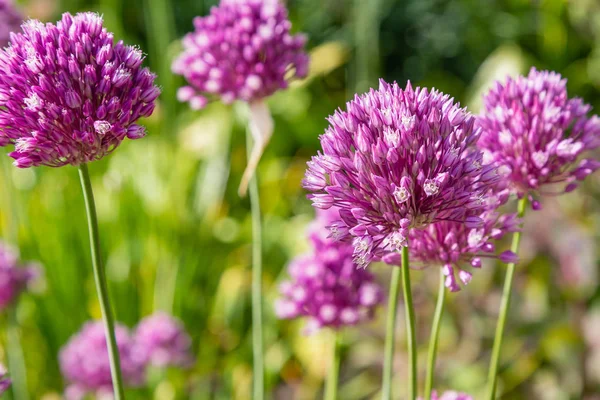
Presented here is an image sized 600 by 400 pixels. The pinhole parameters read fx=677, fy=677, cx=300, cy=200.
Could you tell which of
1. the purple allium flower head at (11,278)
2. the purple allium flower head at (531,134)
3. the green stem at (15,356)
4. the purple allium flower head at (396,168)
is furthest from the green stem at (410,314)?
the purple allium flower head at (11,278)

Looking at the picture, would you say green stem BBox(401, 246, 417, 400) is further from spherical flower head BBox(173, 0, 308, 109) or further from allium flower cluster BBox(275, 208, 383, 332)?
spherical flower head BBox(173, 0, 308, 109)

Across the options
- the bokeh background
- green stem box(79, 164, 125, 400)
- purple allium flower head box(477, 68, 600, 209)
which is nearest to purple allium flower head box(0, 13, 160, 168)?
green stem box(79, 164, 125, 400)

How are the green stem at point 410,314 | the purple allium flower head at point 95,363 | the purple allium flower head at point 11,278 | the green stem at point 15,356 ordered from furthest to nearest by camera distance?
the purple allium flower head at point 95,363 < the purple allium flower head at point 11,278 < the green stem at point 15,356 < the green stem at point 410,314

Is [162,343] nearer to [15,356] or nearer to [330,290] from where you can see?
[15,356]

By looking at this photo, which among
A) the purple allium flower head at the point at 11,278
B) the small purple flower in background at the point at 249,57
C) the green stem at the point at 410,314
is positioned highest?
the small purple flower in background at the point at 249,57

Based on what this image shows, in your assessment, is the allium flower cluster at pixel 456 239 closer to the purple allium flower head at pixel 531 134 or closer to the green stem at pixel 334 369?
the purple allium flower head at pixel 531 134

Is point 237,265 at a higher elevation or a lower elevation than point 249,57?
lower

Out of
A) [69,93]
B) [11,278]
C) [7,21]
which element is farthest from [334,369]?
[7,21]
